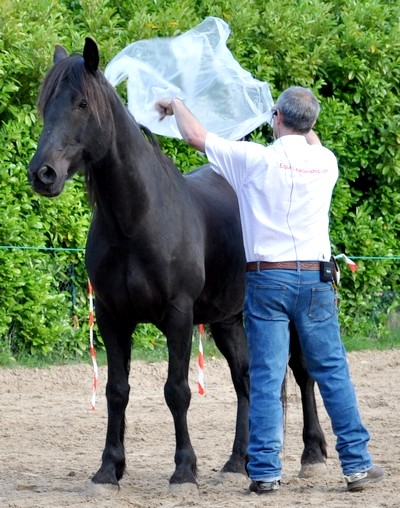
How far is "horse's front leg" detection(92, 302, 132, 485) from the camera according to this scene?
6274 mm

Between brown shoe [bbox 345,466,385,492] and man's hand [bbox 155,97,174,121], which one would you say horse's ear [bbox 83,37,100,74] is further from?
brown shoe [bbox 345,466,385,492]

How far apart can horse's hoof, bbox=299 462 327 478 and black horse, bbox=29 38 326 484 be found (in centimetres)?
3

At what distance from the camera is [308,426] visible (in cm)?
678

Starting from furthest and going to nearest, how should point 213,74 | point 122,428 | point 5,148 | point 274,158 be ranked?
1. point 5,148
2. point 213,74
3. point 122,428
4. point 274,158

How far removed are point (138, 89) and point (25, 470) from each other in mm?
2452

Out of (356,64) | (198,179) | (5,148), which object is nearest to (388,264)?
(356,64)

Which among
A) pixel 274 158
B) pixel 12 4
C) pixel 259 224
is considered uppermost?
pixel 12 4

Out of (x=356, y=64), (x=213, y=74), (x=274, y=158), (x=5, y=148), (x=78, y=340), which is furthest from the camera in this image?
(x=356, y=64)

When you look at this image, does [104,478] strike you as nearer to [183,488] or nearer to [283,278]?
[183,488]

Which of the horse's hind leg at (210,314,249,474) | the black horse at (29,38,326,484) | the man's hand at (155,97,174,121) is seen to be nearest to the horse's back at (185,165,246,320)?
the black horse at (29,38,326,484)

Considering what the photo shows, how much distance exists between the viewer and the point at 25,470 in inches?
266

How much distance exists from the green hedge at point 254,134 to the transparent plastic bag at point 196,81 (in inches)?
116

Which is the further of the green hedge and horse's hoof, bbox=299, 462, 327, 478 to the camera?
the green hedge

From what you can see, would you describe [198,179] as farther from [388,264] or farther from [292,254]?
[388,264]
